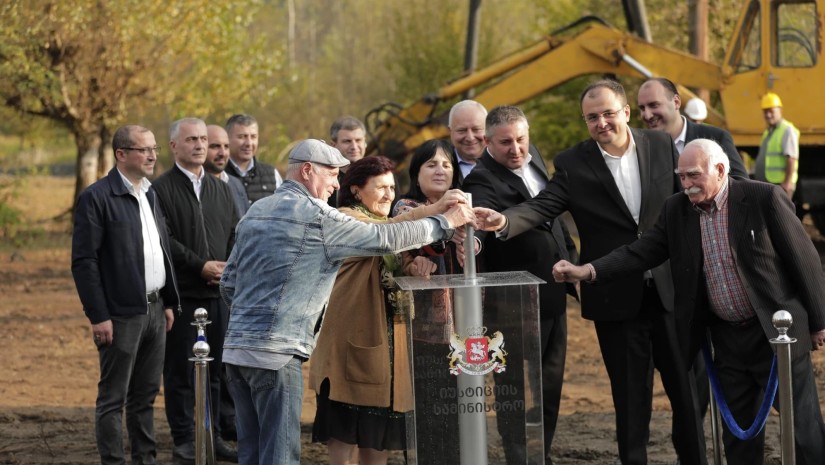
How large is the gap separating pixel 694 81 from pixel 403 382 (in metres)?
13.2

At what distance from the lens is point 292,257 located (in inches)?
216

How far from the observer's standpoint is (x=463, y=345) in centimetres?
559

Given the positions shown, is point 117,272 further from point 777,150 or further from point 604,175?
point 777,150

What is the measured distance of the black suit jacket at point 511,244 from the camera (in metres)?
7.05

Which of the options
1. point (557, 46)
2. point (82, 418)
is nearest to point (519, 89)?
point (557, 46)

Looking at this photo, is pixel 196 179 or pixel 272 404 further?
pixel 196 179

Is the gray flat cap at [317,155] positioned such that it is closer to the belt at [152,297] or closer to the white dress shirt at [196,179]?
the belt at [152,297]

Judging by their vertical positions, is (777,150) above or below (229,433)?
above

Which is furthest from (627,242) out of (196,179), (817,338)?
(196,179)

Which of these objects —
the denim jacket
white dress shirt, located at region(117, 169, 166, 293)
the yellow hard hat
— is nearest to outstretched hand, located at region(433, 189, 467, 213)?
the denim jacket

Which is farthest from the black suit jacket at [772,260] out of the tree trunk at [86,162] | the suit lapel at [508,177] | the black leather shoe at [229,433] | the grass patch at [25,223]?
the tree trunk at [86,162]

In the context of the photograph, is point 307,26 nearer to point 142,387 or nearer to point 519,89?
point 519,89

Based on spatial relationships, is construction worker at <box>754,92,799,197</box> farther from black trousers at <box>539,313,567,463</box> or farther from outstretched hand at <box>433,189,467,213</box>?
outstretched hand at <box>433,189,467,213</box>

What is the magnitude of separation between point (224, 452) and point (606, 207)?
3140mm
